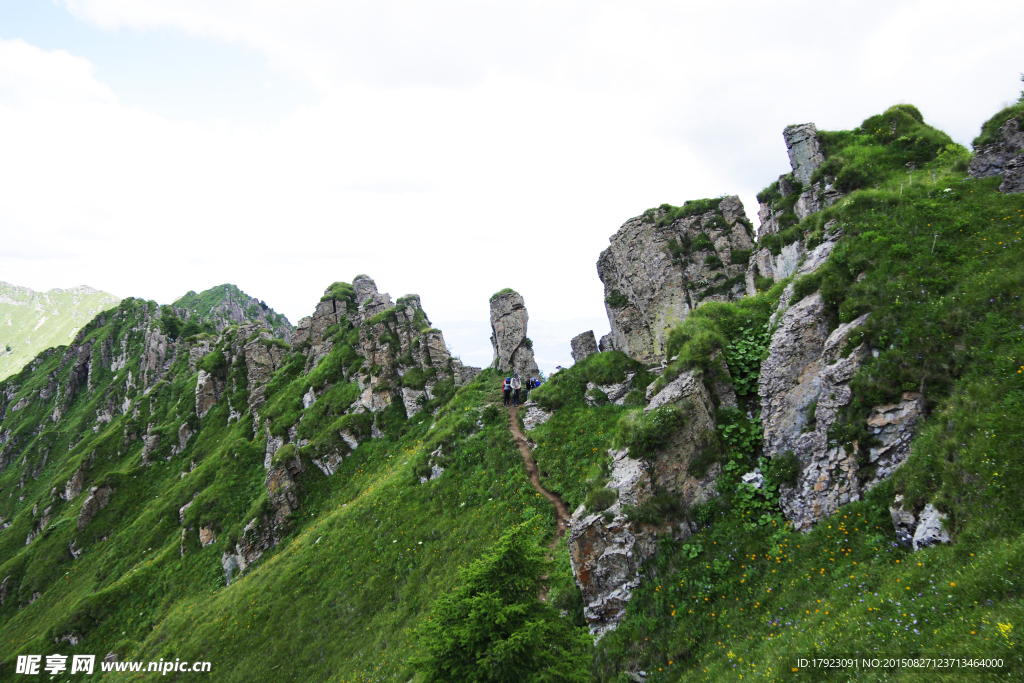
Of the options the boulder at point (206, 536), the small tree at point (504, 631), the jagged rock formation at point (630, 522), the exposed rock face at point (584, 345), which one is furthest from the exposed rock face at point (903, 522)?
the boulder at point (206, 536)

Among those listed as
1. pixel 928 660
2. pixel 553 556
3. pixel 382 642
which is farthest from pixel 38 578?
pixel 928 660

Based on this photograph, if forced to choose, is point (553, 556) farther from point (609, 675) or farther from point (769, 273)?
point (769, 273)

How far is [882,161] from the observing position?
87.9 feet

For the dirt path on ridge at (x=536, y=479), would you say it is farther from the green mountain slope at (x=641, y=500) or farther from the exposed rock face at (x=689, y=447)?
the exposed rock face at (x=689, y=447)

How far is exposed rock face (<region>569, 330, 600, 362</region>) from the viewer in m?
40.6

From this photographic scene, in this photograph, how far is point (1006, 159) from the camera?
62.3 ft

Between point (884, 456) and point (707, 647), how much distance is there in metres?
8.21

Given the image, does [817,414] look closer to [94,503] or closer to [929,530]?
[929,530]

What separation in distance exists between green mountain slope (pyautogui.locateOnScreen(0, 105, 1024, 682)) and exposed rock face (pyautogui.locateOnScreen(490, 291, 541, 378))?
367 centimetres

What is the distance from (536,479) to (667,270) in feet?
64.1

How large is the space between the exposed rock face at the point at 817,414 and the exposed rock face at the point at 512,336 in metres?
28.4


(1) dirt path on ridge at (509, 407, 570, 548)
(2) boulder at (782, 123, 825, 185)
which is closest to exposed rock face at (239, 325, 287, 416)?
(1) dirt path on ridge at (509, 407, 570, 548)

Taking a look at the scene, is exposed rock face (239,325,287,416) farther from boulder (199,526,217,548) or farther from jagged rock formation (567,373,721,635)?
jagged rock formation (567,373,721,635)

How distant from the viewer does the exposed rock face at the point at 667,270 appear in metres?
34.2
